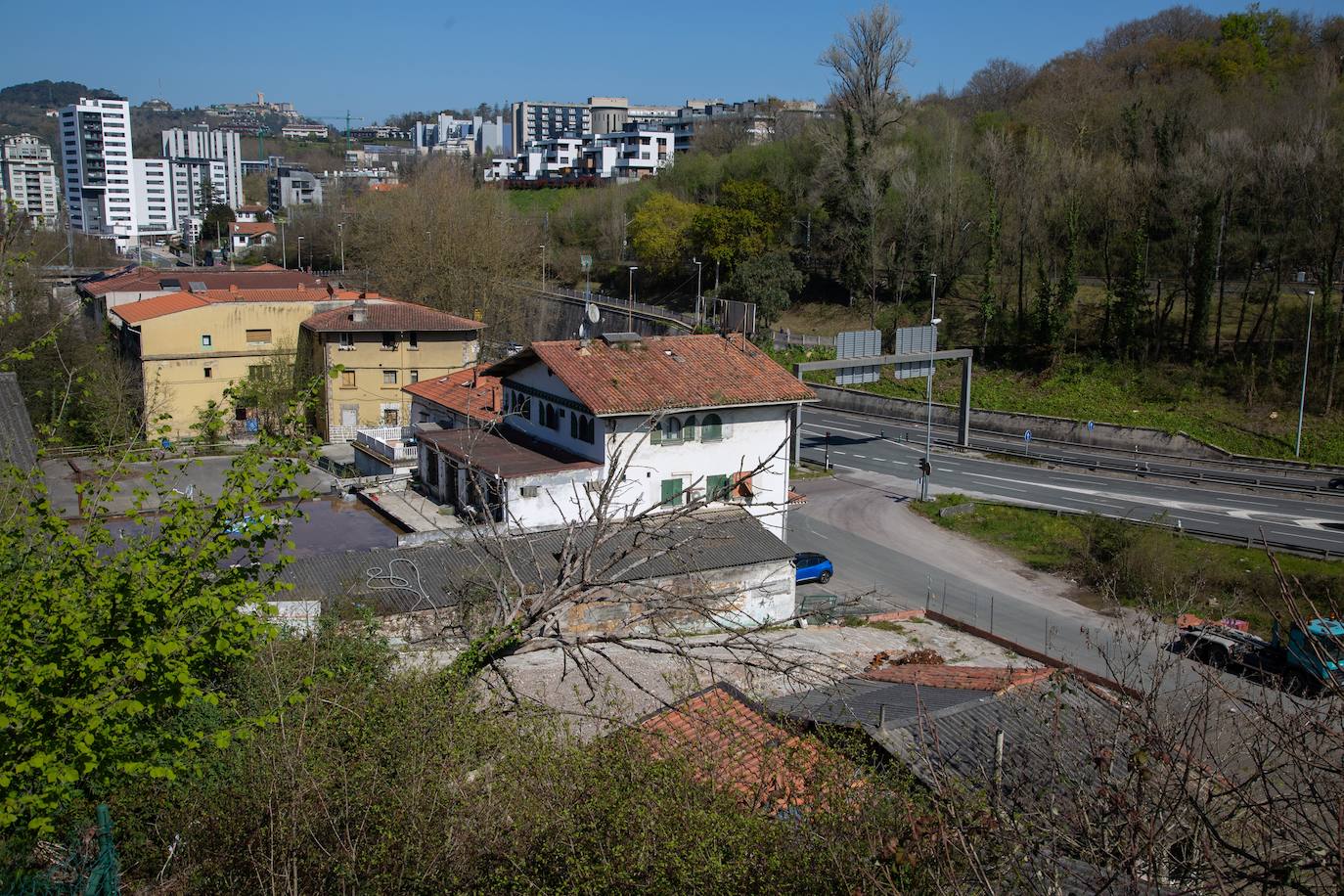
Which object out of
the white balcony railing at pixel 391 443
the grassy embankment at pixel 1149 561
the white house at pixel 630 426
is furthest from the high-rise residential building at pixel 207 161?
the grassy embankment at pixel 1149 561

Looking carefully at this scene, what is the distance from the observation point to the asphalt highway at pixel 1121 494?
27.2m

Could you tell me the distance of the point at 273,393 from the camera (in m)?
39.1

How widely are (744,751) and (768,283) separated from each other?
4735 centimetres

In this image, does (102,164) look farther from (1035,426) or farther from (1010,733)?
(1010,733)

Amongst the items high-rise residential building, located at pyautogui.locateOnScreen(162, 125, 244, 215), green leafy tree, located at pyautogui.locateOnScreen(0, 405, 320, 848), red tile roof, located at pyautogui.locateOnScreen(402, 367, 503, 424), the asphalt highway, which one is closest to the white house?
red tile roof, located at pyautogui.locateOnScreen(402, 367, 503, 424)

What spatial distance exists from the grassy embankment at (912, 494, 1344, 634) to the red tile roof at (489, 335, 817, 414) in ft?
24.0

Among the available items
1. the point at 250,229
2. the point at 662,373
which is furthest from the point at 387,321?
the point at 250,229

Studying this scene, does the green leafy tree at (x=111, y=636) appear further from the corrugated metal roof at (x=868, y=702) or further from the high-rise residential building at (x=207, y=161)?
the high-rise residential building at (x=207, y=161)

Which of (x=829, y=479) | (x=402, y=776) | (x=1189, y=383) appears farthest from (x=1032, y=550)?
(x=402, y=776)

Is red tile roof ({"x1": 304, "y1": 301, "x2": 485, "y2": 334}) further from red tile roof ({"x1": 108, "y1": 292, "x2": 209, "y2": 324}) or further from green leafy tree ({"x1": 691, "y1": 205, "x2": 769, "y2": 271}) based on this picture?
green leafy tree ({"x1": 691, "y1": 205, "x2": 769, "y2": 271})

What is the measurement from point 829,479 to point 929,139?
31.0 meters

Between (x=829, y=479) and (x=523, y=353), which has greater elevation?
(x=523, y=353)

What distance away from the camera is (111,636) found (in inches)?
256

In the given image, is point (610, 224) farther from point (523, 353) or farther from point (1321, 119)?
point (523, 353)
